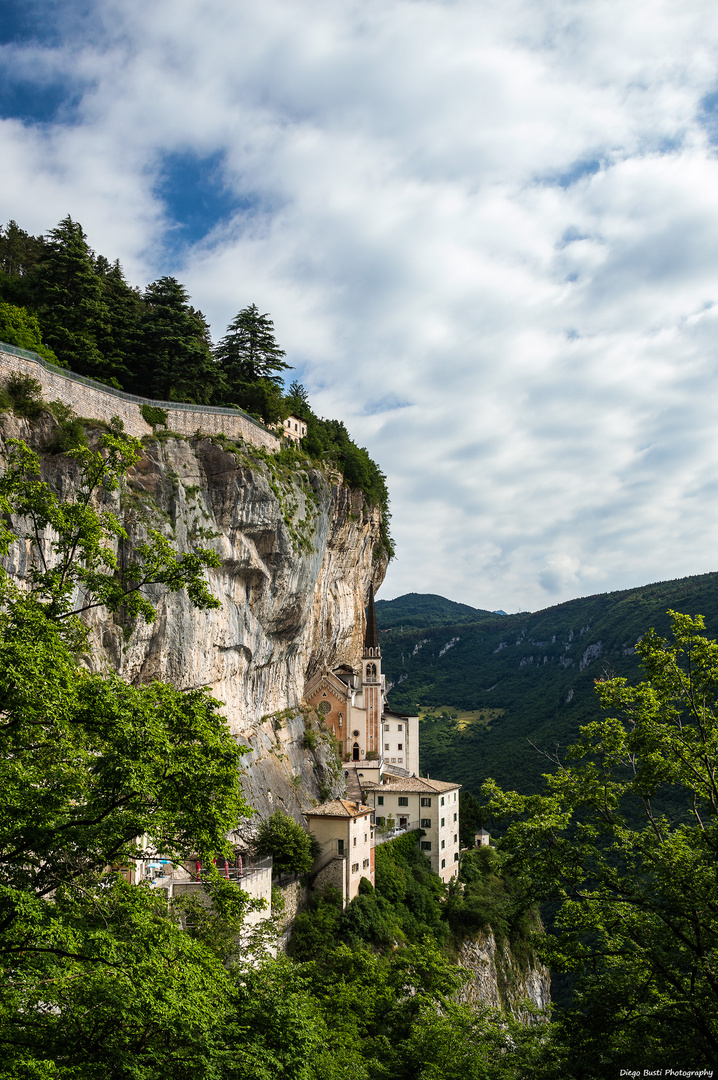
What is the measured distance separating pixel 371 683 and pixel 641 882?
49.8 m

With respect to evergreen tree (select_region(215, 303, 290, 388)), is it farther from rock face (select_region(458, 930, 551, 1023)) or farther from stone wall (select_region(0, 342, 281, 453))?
rock face (select_region(458, 930, 551, 1023))

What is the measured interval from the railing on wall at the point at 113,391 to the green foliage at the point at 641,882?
24464mm

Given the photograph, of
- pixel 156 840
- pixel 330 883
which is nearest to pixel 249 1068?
pixel 156 840

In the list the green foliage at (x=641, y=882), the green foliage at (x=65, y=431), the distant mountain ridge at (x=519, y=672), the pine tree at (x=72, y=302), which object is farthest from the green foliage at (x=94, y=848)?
the distant mountain ridge at (x=519, y=672)

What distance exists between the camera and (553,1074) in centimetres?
Answer: 1285

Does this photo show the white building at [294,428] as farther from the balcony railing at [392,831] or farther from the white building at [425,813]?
the balcony railing at [392,831]

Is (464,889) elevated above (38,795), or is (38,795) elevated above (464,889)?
(38,795)

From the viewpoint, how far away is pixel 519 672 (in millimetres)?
151125

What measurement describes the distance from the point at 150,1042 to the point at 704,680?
11.1m

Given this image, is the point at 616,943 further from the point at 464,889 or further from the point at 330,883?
the point at 464,889

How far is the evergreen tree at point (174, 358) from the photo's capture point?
42875mm

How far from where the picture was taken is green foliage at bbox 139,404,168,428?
117 ft

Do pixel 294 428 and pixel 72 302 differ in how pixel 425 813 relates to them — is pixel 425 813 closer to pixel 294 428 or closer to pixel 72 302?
pixel 294 428

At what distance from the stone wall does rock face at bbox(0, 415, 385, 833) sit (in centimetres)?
133
